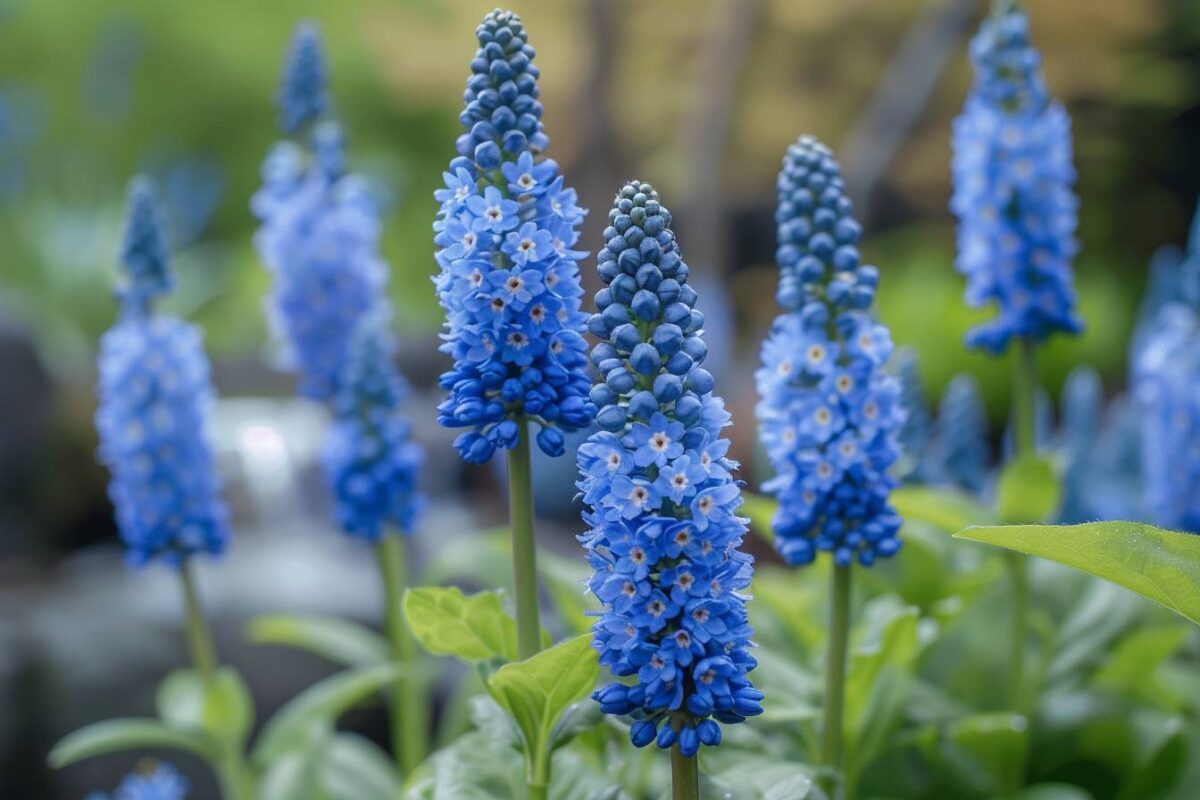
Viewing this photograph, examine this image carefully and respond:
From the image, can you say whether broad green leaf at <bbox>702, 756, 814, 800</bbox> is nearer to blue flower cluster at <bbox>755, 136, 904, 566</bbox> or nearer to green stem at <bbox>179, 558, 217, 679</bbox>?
blue flower cluster at <bbox>755, 136, 904, 566</bbox>

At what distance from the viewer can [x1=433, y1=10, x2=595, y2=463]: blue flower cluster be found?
1961mm

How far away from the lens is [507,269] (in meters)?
1.97

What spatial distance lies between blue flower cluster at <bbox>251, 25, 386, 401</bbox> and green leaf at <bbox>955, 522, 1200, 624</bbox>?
92.3 inches

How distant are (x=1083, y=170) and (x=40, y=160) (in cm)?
1128

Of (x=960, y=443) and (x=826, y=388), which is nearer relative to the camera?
(x=826, y=388)

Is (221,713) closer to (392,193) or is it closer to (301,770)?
(301,770)

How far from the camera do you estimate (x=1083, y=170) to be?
42.4ft

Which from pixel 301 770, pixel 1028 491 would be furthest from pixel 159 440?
pixel 1028 491

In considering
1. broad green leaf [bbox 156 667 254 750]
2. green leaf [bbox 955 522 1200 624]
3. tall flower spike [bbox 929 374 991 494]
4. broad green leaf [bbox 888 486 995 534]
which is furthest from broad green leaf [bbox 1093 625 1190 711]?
broad green leaf [bbox 156 667 254 750]

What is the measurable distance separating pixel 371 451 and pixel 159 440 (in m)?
0.54

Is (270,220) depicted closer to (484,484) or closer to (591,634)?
(591,634)

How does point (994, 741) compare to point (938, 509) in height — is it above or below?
below

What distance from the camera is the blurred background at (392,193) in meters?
5.68

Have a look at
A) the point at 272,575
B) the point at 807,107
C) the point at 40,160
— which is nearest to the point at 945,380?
the point at 807,107
